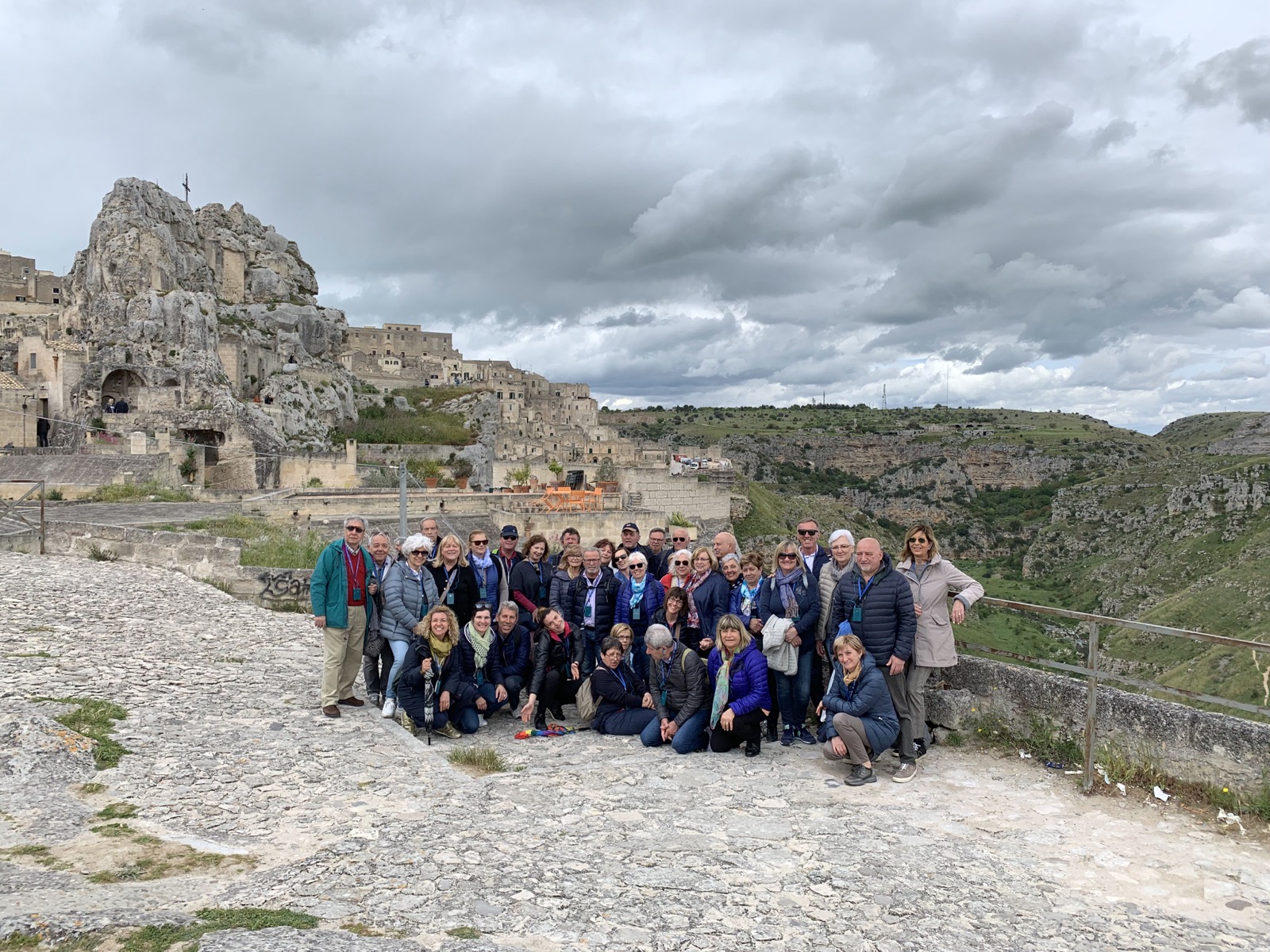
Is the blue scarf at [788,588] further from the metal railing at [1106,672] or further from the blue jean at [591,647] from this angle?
the blue jean at [591,647]

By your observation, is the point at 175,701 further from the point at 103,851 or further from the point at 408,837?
the point at 408,837

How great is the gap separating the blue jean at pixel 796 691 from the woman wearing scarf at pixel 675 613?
3.35 ft

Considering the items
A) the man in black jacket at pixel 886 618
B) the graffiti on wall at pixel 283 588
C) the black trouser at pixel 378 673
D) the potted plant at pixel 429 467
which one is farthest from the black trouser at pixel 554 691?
the potted plant at pixel 429 467

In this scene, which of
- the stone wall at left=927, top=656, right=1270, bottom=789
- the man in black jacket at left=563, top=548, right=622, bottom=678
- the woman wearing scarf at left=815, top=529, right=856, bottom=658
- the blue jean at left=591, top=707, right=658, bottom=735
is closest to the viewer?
the stone wall at left=927, top=656, right=1270, bottom=789

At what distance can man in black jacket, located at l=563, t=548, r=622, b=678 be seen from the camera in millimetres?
8062

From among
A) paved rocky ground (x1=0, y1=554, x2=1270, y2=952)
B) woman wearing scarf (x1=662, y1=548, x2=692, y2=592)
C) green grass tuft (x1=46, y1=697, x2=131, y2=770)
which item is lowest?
paved rocky ground (x1=0, y1=554, x2=1270, y2=952)

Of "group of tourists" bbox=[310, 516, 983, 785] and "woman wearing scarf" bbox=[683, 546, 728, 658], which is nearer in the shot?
"group of tourists" bbox=[310, 516, 983, 785]

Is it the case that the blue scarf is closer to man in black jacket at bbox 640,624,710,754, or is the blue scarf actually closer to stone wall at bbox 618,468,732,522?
man in black jacket at bbox 640,624,710,754

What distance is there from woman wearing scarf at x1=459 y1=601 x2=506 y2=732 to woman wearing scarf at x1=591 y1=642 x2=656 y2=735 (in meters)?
0.97

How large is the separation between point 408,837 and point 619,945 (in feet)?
5.84

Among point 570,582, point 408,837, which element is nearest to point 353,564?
point 570,582

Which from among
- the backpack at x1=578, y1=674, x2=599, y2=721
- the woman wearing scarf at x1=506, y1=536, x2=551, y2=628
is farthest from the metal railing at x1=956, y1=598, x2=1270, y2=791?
the woman wearing scarf at x1=506, y1=536, x2=551, y2=628

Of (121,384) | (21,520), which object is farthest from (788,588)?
(121,384)

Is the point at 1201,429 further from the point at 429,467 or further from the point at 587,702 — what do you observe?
the point at 587,702
